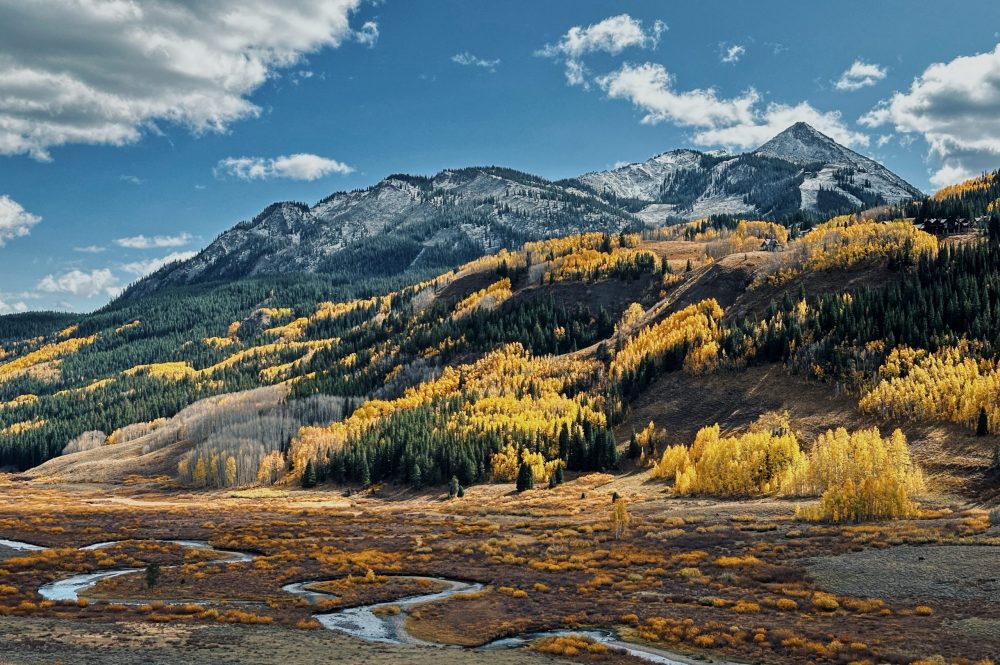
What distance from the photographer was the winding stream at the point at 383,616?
45.3 metres

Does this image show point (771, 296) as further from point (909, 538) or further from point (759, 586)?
point (759, 586)

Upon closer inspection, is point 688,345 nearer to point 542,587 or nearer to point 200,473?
point 542,587

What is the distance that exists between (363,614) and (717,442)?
8177 centimetres

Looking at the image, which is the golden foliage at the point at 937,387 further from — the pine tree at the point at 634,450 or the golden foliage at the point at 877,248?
the golden foliage at the point at 877,248

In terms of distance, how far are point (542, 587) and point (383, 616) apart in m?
13.9

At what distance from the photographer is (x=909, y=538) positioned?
6694cm

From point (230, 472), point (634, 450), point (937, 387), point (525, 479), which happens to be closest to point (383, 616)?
point (525, 479)

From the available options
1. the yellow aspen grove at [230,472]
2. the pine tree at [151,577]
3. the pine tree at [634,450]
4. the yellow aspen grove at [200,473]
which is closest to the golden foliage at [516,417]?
the pine tree at [634,450]

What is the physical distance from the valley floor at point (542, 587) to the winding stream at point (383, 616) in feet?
2.41

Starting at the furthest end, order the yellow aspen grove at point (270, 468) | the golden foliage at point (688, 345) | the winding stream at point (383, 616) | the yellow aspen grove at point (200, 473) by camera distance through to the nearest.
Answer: the yellow aspen grove at point (200, 473)
the yellow aspen grove at point (270, 468)
the golden foliage at point (688, 345)
the winding stream at point (383, 616)

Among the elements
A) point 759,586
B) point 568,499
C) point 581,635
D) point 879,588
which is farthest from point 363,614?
point 568,499

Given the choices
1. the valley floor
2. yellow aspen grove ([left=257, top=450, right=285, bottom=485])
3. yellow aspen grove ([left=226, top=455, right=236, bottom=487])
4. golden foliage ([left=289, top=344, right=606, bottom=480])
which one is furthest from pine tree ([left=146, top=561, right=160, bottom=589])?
yellow aspen grove ([left=226, top=455, right=236, bottom=487])

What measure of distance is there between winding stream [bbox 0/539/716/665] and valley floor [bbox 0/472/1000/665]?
2.41 ft

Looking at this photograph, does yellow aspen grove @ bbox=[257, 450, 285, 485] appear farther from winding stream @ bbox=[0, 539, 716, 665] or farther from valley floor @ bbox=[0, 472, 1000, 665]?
winding stream @ bbox=[0, 539, 716, 665]
